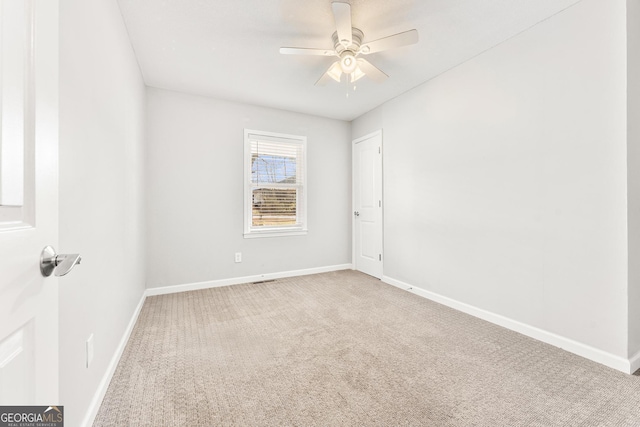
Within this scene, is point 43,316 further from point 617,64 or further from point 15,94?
point 617,64

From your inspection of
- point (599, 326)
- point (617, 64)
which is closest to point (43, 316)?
point (599, 326)

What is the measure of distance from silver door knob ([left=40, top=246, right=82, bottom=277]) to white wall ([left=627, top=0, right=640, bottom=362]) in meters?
2.85

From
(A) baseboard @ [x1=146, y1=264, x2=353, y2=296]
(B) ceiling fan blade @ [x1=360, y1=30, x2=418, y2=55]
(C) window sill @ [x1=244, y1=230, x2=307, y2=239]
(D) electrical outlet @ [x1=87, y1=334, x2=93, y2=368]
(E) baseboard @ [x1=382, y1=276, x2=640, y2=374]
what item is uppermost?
(B) ceiling fan blade @ [x1=360, y1=30, x2=418, y2=55]

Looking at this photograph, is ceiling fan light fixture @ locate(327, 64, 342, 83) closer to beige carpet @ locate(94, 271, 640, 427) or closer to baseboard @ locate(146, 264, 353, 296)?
beige carpet @ locate(94, 271, 640, 427)

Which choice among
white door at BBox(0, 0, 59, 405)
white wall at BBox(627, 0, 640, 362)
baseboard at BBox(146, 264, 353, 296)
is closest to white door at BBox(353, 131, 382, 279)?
baseboard at BBox(146, 264, 353, 296)

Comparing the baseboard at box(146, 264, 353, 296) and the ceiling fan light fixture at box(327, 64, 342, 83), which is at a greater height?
the ceiling fan light fixture at box(327, 64, 342, 83)

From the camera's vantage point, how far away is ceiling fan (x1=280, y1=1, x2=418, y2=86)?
1.87 m

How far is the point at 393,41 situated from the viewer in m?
2.04

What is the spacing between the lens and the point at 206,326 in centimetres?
244

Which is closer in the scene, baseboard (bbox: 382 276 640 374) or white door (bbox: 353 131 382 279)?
baseboard (bbox: 382 276 640 374)

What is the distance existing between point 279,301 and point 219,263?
1113 millimetres

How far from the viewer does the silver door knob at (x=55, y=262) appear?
0.61 m
